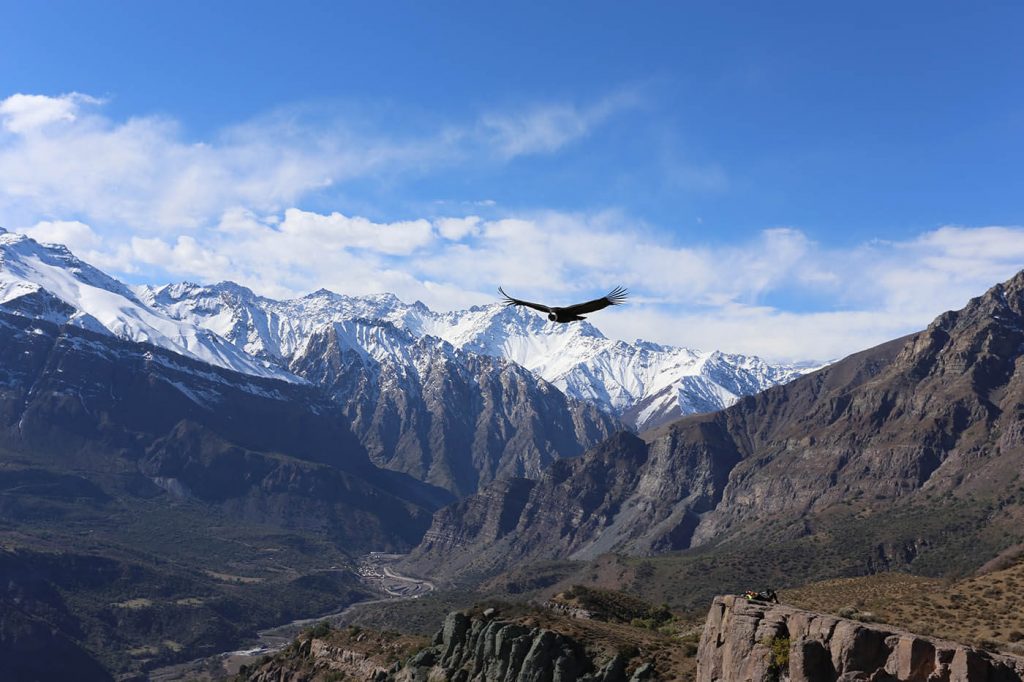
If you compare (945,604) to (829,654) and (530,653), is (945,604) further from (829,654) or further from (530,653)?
(829,654)

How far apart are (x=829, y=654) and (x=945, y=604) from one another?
97.8 feet

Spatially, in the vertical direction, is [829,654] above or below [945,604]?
below

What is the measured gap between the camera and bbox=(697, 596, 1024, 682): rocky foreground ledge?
43781 mm

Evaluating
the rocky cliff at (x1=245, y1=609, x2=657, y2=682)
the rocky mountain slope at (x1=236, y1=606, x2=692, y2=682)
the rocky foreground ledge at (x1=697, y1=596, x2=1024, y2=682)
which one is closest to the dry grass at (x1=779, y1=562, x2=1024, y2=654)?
the rocky mountain slope at (x1=236, y1=606, x2=692, y2=682)

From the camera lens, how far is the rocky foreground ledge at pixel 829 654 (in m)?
43.8

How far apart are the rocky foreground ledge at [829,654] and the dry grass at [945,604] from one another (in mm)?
13446

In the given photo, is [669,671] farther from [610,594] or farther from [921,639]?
[610,594]

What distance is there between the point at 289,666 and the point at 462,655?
156 ft

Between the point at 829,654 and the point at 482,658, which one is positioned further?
the point at 482,658

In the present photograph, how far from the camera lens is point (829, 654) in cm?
4744

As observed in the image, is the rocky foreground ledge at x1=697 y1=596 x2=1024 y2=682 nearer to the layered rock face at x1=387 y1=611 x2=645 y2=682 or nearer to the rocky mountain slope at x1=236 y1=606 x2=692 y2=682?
the rocky mountain slope at x1=236 y1=606 x2=692 y2=682

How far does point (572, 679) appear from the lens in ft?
249

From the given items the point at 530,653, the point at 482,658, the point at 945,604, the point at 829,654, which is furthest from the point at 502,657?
the point at 829,654

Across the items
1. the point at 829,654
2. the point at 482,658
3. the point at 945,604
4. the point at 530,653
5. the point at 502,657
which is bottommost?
the point at 482,658
